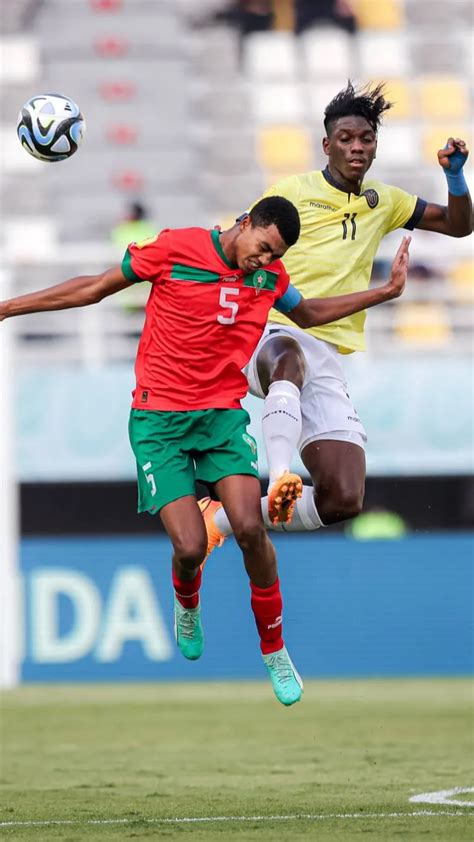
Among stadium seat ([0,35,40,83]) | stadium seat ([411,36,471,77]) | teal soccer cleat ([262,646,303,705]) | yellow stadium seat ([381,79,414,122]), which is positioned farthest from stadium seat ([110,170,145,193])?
teal soccer cleat ([262,646,303,705])

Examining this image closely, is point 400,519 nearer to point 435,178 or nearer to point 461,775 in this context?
point 435,178

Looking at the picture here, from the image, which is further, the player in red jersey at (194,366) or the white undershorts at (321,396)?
the white undershorts at (321,396)

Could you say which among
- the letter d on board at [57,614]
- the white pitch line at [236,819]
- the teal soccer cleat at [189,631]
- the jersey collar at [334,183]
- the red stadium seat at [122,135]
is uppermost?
the jersey collar at [334,183]

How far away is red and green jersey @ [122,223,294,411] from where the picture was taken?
763 cm

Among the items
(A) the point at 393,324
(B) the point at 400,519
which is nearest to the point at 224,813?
(A) the point at 393,324

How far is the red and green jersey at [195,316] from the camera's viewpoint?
25.0 ft

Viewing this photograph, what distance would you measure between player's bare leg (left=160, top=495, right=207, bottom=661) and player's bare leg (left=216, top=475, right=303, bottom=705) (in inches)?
6.9

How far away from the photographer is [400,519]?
59.4ft

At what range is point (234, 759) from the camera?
994 cm

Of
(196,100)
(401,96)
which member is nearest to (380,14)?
(401,96)

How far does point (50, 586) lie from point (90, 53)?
10.7 m

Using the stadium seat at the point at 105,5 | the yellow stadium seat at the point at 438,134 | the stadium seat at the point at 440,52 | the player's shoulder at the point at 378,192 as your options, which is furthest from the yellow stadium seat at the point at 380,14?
the player's shoulder at the point at 378,192

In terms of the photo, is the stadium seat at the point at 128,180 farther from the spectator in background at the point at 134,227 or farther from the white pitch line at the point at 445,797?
the white pitch line at the point at 445,797

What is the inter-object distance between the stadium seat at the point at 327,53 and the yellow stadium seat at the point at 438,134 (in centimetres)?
157
